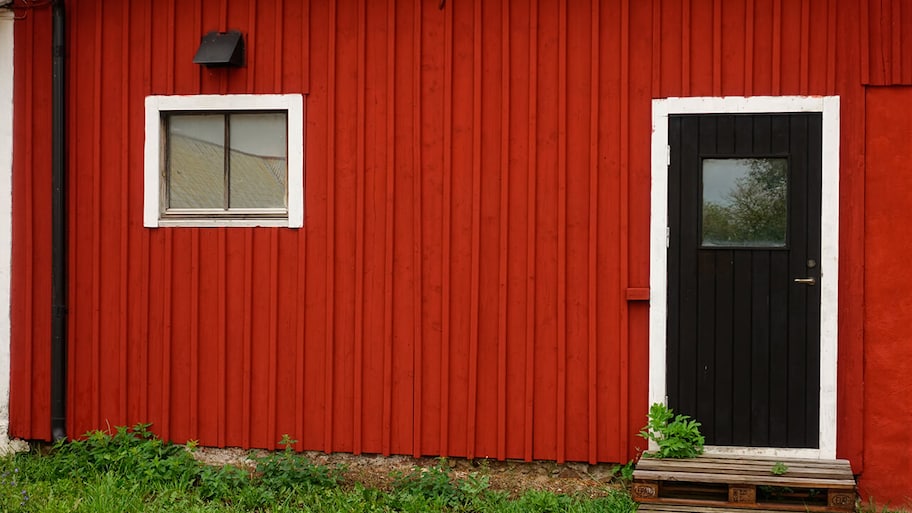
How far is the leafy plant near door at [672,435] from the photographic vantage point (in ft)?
18.6

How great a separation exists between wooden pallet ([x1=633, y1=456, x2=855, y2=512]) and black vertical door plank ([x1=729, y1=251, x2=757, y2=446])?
268 millimetres

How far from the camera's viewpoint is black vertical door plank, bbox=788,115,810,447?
18.7 feet

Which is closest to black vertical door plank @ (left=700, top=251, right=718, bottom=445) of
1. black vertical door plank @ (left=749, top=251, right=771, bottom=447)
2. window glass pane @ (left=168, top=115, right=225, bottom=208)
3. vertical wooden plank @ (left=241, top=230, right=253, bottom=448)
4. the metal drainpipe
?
black vertical door plank @ (left=749, top=251, right=771, bottom=447)

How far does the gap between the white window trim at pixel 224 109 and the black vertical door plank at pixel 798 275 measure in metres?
3.17

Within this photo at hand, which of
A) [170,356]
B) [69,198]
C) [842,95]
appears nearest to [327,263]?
[170,356]

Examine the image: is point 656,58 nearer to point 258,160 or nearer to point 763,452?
point 763,452

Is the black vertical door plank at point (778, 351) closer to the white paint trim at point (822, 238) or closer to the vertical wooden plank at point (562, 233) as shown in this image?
the white paint trim at point (822, 238)

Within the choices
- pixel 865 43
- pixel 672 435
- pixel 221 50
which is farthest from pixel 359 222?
pixel 865 43

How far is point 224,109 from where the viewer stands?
6.26 metres

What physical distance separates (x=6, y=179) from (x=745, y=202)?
5.04 metres

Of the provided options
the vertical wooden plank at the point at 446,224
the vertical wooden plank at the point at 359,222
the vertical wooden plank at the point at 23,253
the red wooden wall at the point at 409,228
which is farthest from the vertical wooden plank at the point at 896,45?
the vertical wooden plank at the point at 23,253

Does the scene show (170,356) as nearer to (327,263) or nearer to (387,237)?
(327,263)

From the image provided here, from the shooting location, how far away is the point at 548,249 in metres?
5.97

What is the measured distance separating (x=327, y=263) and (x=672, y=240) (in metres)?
2.27
